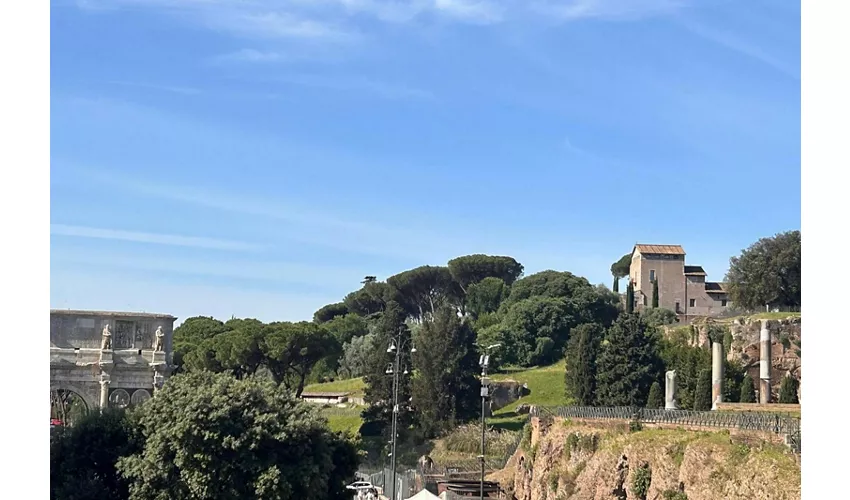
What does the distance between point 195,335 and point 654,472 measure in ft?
167

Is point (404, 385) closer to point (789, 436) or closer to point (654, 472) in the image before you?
point (654, 472)

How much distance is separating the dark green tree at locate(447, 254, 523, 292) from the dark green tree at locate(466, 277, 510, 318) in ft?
11.3

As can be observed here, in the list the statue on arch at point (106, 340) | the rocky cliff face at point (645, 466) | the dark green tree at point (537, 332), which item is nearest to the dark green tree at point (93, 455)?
the rocky cliff face at point (645, 466)

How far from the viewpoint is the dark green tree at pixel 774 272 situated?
5719 centimetres

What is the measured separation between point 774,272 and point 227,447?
41.2m

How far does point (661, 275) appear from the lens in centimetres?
7631

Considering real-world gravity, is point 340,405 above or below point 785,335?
below

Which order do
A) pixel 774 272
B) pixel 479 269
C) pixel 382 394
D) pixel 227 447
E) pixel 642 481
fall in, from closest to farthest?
pixel 227 447, pixel 642 481, pixel 382 394, pixel 774 272, pixel 479 269

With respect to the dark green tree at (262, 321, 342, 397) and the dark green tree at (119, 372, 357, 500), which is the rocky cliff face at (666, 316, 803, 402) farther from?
the dark green tree at (119, 372, 357, 500)

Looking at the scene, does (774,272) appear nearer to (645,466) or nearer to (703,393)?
(703,393)

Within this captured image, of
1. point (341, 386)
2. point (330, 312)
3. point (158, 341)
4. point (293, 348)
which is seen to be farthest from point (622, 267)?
point (158, 341)

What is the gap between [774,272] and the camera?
189 feet

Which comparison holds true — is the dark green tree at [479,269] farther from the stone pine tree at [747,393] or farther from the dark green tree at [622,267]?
the stone pine tree at [747,393]

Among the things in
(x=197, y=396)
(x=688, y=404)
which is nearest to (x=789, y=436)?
(x=197, y=396)
